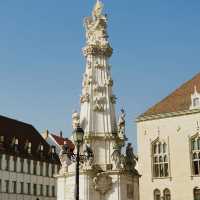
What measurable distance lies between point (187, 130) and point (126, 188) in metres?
14.8

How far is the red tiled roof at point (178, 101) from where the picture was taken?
139ft

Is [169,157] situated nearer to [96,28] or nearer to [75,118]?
[75,118]

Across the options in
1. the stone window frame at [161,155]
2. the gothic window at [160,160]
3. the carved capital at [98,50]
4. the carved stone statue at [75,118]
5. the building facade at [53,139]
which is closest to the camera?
the carved stone statue at [75,118]

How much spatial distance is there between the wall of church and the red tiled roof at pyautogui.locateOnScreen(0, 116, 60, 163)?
1017 inches

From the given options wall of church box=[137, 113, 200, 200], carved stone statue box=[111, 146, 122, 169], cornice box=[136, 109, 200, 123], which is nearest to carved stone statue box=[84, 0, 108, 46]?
carved stone statue box=[111, 146, 122, 169]

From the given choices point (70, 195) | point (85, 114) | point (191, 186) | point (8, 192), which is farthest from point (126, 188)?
point (8, 192)

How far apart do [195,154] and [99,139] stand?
14.5 metres

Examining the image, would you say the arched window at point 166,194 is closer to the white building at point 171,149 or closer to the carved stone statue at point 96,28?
the white building at point 171,149

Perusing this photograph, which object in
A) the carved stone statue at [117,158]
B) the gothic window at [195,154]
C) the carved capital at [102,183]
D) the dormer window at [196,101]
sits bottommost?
the carved capital at [102,183]

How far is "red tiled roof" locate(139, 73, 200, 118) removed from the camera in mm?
42406

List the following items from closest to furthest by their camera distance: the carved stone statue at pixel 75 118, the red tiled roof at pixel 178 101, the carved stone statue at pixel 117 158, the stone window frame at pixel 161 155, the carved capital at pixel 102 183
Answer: the carved capital at pixel 102 183
the carved stone statue at pixel 117 158
the carved stone statue at pixel 75 118
the stone window frame at pixel 161 155
the red tiled roof at pixel 178 101

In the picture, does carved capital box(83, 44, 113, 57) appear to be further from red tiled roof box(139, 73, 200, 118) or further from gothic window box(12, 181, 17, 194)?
gothic window box(12, 181, 17, 194)

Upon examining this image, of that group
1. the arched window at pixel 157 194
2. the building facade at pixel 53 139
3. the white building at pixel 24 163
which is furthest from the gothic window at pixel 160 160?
the building facade at pixel 53 139

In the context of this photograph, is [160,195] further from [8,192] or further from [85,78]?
[8,192]
